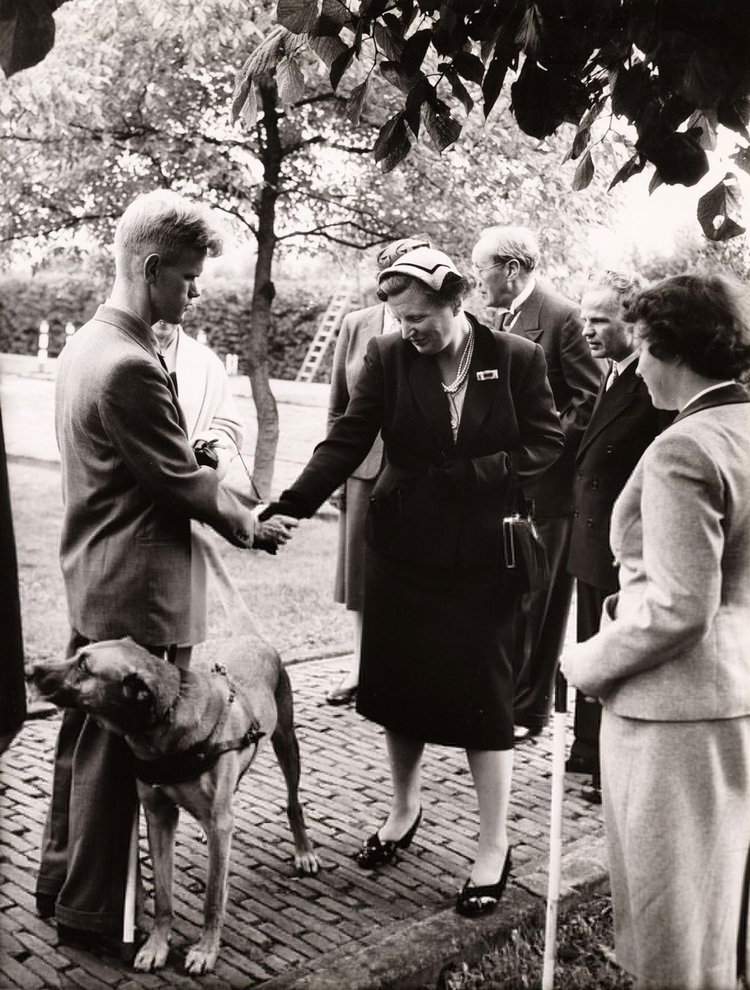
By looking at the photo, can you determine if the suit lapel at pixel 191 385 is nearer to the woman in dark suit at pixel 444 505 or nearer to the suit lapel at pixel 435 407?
the woman in dark suit at pixel 444 505

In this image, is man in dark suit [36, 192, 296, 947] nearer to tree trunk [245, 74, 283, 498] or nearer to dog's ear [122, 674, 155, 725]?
dog's ear [122, 674, 155, 725]

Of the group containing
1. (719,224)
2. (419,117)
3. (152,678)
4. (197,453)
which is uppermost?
(419,117)

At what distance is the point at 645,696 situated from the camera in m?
3.13

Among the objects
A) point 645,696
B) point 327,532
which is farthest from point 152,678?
point 327,532

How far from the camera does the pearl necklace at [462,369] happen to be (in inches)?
176

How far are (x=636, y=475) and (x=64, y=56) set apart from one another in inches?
326

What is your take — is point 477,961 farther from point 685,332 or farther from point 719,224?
point 719,224

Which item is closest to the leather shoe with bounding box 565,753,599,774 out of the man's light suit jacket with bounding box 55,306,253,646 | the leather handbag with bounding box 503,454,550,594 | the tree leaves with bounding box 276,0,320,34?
the leather handbag with bounding box 503,454,550,594

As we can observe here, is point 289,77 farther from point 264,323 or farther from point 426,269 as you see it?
point 264,323

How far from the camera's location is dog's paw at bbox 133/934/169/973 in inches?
155

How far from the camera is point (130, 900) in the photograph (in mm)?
3908

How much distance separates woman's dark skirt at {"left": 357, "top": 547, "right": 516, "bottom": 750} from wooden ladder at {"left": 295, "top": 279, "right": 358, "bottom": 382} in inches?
862

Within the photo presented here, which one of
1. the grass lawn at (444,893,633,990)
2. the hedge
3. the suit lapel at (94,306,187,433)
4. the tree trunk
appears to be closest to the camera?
the suit lapel at (94,306,187,433)

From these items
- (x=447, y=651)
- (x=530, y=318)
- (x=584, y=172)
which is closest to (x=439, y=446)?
(x=447, y=651)
